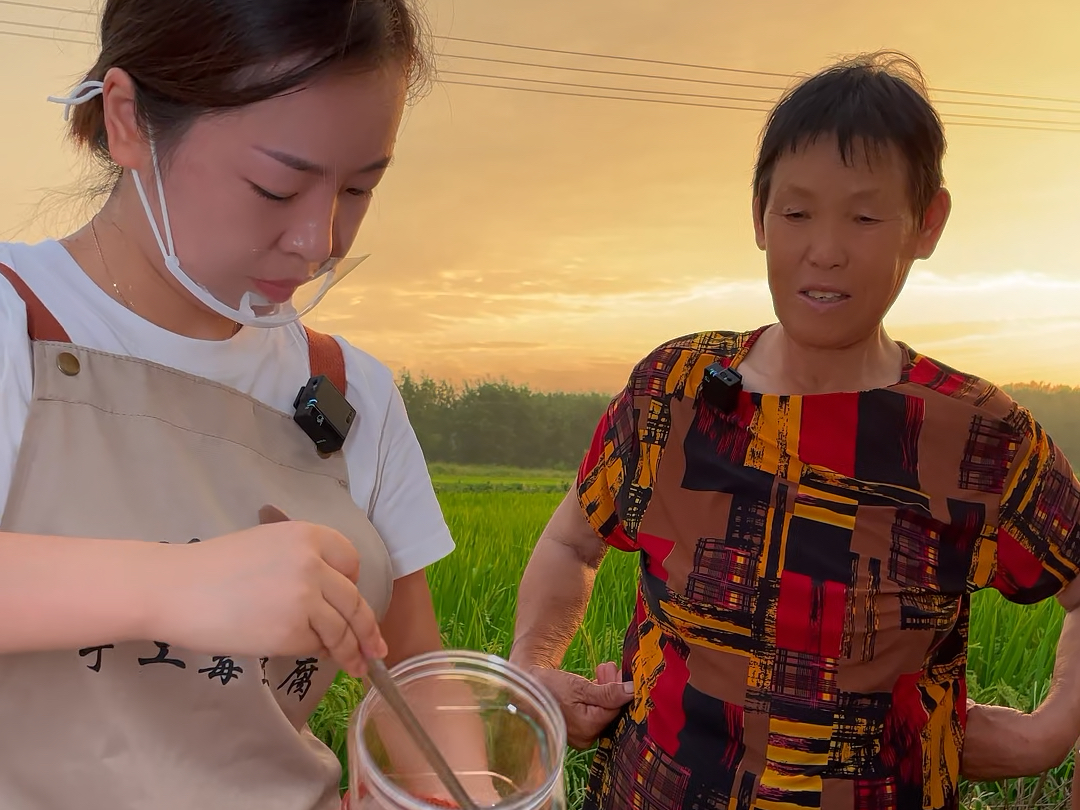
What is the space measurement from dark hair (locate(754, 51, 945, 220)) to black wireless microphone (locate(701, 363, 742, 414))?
209 mm

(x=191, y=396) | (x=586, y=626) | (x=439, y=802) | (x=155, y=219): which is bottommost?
(x=586, y=626)

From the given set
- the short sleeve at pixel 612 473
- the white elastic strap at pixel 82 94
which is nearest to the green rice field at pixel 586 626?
the short sleeve at pixel 612 473

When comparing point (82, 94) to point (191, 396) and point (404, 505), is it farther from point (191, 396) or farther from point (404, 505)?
point (404, 505)

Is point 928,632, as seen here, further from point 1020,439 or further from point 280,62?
point 280,62

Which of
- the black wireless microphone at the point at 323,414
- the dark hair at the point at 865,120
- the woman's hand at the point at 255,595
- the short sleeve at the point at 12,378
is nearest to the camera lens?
the woman's hand at the point at 255,595

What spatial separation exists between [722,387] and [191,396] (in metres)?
0.58

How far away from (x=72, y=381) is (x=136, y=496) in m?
0.11

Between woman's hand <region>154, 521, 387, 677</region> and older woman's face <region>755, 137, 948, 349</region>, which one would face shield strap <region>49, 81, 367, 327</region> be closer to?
woman's hand <region>154, 521, 387, 677</region>

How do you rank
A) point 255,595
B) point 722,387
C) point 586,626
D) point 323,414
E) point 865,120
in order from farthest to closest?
point 586,626, point 722,387, point 865,120, point 323,414, point 255,595

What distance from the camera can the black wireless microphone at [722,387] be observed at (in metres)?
1.04

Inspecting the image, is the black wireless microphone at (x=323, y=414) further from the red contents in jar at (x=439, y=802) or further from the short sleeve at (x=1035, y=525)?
the short sleeve at (x=1035, y=525)

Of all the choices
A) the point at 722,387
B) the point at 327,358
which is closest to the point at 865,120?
the point at 722,387

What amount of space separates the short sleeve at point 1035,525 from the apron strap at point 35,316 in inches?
→ 37.9

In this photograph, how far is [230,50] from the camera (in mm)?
721
